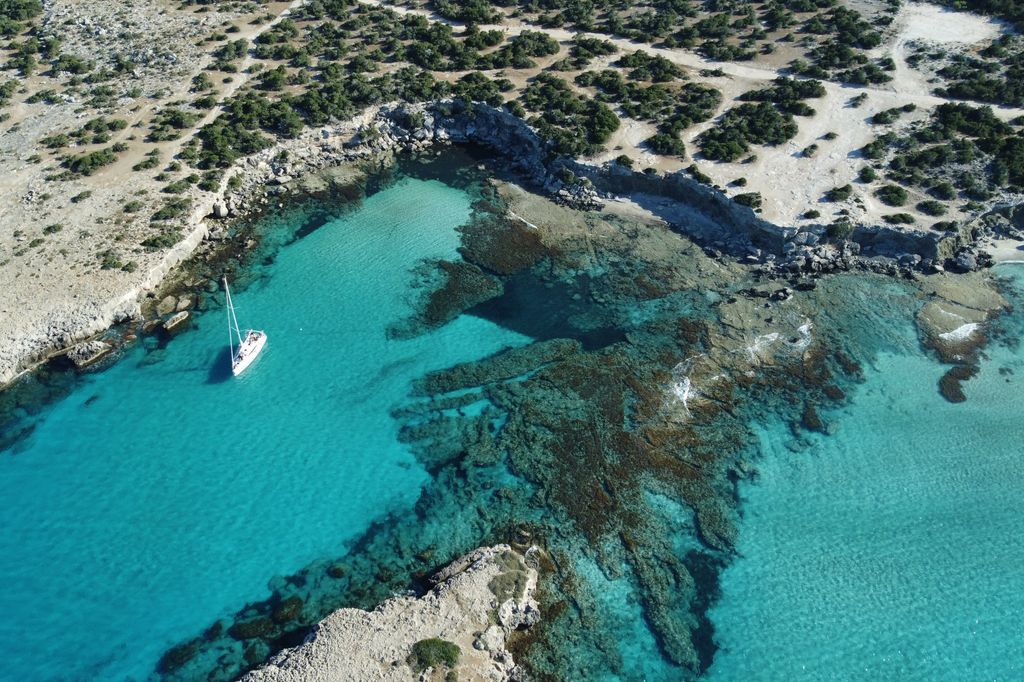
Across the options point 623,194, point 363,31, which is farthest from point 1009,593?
point 363,31

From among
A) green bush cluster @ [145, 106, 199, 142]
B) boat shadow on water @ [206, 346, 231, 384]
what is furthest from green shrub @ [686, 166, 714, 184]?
green bush cluster @ [145, 106, 199, 142]

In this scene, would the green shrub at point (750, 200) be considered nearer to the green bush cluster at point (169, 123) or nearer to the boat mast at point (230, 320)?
the boat mast at point (230, 320)

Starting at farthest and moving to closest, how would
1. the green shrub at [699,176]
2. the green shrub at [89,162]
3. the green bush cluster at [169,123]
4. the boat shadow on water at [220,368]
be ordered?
the green bush cluster at [169,123] → the green shrub at [89,162] → the green shrub at [699,176] → the boat shadow on water at [220,368]

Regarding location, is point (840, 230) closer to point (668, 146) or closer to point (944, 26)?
point (668, 146)

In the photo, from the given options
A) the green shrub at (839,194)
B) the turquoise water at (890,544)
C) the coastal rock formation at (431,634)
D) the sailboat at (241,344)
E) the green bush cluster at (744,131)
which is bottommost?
the turquoise water at (890,544)

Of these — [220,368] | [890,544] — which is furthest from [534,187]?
[890,544]

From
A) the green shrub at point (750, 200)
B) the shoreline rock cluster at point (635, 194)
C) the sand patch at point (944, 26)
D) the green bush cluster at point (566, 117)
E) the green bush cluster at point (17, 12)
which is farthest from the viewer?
the green bush cluster at point (17, 12)

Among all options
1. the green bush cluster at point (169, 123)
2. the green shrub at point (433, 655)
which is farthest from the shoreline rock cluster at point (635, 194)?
the green shrub at point (433, 655)
